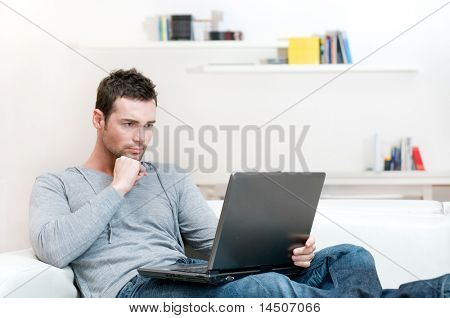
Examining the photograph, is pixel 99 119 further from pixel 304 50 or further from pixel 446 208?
pixel 304 50

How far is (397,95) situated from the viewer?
11.8 feet

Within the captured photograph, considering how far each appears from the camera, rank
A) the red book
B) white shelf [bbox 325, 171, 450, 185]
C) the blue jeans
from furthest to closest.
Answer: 1. the red book
2. white shelf [bbox 325, 171, 450, 185]
3. the blue jeans

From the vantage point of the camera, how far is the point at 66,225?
150 cm

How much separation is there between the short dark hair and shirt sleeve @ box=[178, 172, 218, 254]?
0.27 meters

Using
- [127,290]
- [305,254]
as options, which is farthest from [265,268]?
[127,290]

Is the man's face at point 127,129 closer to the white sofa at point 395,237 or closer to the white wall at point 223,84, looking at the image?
the white sofa at point 395,237

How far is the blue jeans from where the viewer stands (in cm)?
127

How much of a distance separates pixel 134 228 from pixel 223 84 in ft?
6.74

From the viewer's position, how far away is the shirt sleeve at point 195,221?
1807mm

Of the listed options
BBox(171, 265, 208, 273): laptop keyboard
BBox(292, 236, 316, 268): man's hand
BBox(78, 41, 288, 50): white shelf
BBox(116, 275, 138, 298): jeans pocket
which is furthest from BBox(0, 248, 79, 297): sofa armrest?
BBox(78, 41, 288, 50): white shelf

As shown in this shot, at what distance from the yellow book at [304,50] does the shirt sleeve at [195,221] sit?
1.84 meters

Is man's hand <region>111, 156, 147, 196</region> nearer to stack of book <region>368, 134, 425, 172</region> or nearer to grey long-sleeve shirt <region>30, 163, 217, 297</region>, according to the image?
grey long-sleeve shirt <region>30, 163, 217, 297</region>
